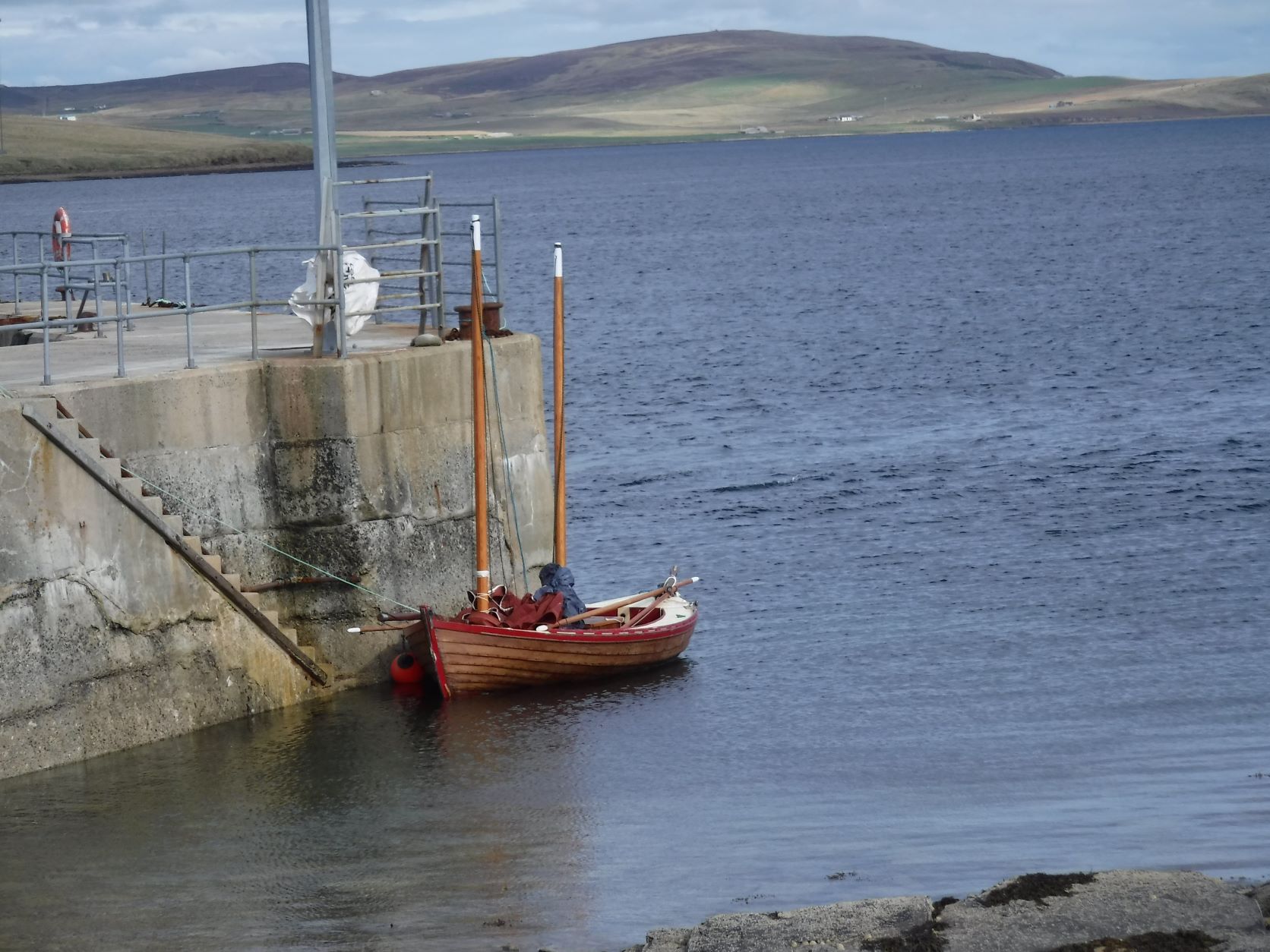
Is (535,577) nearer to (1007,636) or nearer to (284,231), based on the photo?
(1007,636)

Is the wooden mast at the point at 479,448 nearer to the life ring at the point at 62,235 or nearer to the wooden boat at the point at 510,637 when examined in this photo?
the wooden boat at the point at 510,637

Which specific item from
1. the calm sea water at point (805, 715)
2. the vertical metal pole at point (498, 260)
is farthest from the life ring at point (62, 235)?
the calm sea water at point (805, 715)

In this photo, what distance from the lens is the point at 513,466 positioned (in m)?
18.2

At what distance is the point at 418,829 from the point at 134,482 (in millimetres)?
3877

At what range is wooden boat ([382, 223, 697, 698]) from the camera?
16.7 m

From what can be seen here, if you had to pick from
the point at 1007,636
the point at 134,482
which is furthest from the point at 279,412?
the point at 1007,636

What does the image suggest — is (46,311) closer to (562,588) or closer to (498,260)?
(498,260)

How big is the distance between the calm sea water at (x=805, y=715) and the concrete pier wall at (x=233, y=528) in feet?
1.59

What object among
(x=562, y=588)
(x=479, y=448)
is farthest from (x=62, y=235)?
(x=562, y=588)

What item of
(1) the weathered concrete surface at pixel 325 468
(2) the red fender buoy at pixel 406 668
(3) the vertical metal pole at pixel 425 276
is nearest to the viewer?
(1) the weathered concrete surface at pixel 325 468

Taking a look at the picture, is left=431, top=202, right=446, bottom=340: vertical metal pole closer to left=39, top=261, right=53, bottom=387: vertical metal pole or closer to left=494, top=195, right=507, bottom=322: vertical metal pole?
left=494, top=195, right=507, bottom=322: vertical metal pole

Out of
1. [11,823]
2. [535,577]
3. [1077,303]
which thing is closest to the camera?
[11,823]

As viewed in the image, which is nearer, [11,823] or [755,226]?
[11,823]

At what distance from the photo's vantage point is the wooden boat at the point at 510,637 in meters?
16.7
